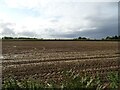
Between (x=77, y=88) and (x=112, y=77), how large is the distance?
778mm

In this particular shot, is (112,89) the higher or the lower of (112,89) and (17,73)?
the higher

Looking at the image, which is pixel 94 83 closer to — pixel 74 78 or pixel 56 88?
pixel 74 78

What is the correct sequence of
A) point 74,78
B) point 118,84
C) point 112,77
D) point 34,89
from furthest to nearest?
point 112,77, point 118,84, point 74,78, point 34,89

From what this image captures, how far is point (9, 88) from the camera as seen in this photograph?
2631 mm

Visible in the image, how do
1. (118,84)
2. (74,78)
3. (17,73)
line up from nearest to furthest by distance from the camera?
(74,78), (118,84), (17,73)

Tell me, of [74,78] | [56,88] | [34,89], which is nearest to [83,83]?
[74,78]

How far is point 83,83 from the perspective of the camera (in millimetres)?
2680

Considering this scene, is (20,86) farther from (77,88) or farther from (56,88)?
(77,88)

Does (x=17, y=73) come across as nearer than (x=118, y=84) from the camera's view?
No

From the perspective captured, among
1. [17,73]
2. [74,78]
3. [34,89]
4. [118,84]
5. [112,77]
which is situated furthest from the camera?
[17,73]

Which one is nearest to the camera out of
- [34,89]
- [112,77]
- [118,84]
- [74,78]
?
[34,89]

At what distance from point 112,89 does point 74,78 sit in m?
0.40

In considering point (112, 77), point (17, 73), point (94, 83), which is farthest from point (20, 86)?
point (17, 73)

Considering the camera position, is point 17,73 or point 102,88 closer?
point 102,88
